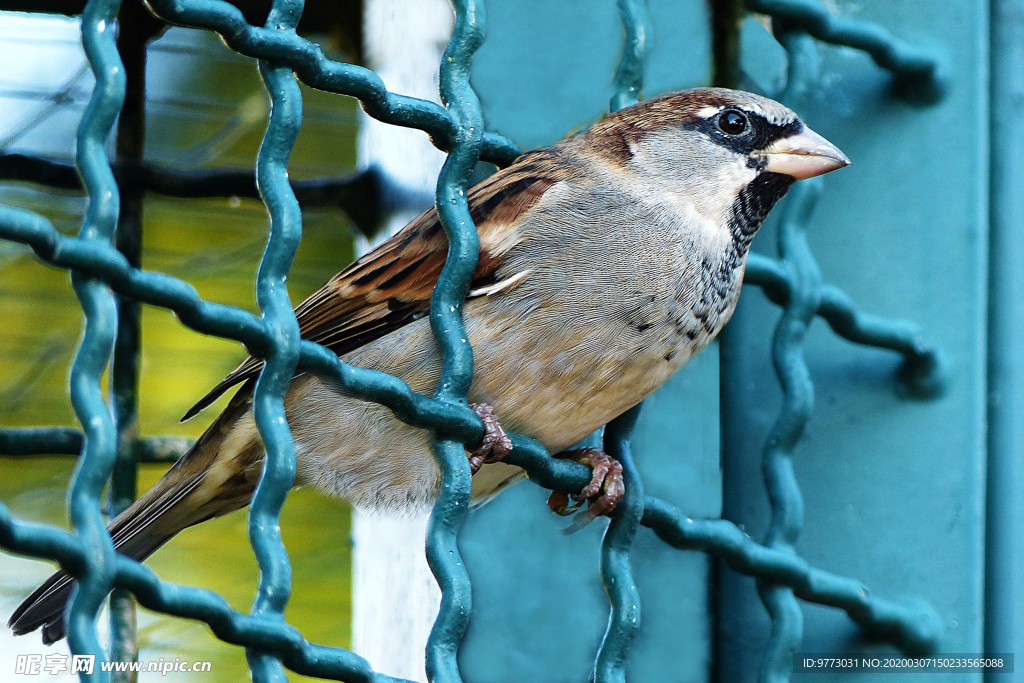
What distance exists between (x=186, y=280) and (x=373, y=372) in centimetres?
145

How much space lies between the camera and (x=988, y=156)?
2730mm

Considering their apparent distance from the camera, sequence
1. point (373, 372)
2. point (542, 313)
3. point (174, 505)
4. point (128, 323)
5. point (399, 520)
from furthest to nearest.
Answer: point (128, 323), point (399, 520), point (174, 505), point (542, 313), point (373, 372)

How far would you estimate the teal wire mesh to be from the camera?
145 cm

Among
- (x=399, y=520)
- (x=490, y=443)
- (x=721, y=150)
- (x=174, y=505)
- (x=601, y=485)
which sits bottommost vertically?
(x=399, y=520)

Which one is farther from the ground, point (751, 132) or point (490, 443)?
point (751, 132)

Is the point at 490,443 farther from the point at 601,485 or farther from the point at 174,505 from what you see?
the point at 174,505

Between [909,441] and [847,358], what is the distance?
0.74 feet

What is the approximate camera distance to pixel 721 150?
2.46 meters

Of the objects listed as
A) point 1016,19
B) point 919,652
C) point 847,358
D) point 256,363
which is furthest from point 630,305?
point 1016,19

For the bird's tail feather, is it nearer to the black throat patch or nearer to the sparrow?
the sparrow

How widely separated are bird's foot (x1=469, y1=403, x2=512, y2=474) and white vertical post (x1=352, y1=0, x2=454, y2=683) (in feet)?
1.69

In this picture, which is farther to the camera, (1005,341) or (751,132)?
(1005,341)

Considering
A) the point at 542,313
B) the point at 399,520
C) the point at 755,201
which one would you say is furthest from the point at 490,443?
the point at 755,201

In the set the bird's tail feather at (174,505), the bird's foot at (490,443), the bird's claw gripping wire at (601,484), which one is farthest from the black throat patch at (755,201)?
the bird's tail feather at (174,505)
